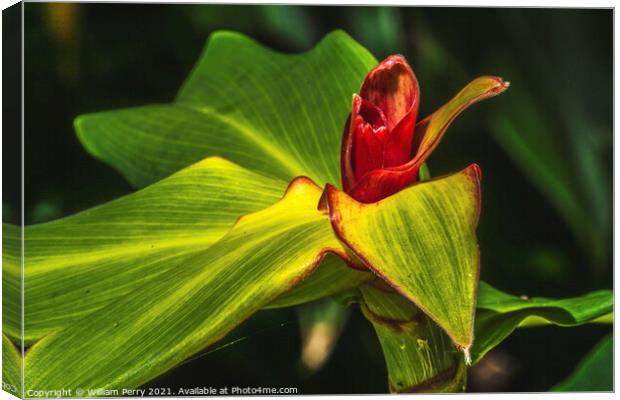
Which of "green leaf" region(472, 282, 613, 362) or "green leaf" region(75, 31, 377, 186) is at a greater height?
"green leaf" region(75, 31, 377, 186)

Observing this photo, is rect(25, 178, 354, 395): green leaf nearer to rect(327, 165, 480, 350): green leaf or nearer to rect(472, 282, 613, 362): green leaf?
rect(327, 165, 480, 350): green leaf

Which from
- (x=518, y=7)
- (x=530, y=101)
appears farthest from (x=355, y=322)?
(x=518, y=7)

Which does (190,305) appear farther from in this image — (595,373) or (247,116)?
(595,373)

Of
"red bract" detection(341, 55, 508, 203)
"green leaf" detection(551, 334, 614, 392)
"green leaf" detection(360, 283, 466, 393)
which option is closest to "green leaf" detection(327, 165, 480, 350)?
"red bract" detection(341, 55, 508, 203)

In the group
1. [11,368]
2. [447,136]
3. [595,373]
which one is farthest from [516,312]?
[11,368]

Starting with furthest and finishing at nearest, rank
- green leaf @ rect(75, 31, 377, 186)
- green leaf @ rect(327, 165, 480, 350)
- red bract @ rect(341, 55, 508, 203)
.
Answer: green leaf @ rect(75, 31, 377, 186)
red bract @ rect(341, 55, 508, 203)
green leaf @ rect(327, 165, 480, 350)

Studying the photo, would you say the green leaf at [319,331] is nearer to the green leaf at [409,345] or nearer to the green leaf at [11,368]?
the green leaf at [409,345]
